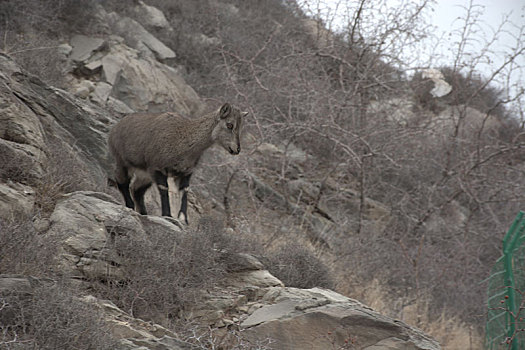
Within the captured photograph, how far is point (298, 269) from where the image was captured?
7.43 meters

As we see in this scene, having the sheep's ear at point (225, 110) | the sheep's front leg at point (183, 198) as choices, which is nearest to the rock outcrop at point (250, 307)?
the sheep's front leg at point (183, 198)

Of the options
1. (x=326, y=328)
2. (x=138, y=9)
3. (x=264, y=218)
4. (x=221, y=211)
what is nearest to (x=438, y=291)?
(x=264, y=218)

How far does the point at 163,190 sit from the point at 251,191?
4017 millimetres

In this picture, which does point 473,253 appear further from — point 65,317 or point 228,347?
point 65,317

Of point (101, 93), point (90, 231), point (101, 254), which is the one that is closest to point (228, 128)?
point (90, 231)

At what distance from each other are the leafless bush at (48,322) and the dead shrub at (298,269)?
3716mm

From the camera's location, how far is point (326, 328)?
4988 millimetres

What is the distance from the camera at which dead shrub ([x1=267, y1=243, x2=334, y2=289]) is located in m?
7.20

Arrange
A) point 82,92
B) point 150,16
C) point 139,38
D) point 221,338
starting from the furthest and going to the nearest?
point 150,16 → point 139,38 → point 82,92 → point 221,338

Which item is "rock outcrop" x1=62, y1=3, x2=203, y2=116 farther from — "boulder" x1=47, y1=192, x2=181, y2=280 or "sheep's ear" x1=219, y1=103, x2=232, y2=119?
"boulder" x1=47, y1=192, x2=181, y2=280

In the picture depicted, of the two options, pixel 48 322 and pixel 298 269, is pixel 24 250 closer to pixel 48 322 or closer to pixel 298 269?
pixel 48 322

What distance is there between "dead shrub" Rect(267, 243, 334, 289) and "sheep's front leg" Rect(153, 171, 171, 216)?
183 centimetres

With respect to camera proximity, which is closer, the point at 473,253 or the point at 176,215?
the point at 176,215

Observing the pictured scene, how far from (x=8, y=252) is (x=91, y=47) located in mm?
11837
